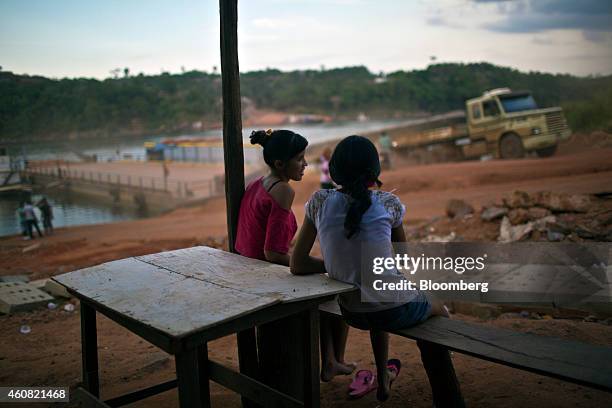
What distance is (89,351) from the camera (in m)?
3.27

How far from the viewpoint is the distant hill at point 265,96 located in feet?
39.9

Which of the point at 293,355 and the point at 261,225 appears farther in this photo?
the point at 261,225

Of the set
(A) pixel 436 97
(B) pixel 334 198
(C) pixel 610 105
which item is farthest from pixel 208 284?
(A) pixel 436 97

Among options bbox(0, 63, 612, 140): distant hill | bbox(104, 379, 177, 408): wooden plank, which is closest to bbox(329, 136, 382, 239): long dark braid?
bbox(104, 379, 177, 408): wooden plank

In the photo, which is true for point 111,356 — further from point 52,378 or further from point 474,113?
point 474,113

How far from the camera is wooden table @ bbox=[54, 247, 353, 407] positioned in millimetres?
2157

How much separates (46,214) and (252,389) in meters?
12.5

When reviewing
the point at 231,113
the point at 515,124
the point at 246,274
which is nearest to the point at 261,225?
the point at 246,274

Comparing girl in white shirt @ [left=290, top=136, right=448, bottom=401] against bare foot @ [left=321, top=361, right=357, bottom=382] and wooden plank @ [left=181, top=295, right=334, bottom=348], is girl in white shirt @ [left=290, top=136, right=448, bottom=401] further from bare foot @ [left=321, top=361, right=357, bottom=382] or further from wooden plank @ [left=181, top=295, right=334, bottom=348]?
bare foot @ [left=321, top=361, right=357, bottom=382]

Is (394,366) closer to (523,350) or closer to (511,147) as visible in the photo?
(523,350)

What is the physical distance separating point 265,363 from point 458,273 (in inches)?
138

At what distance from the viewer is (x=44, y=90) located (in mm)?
11883

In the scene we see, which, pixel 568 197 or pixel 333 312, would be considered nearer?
pixel 333 312

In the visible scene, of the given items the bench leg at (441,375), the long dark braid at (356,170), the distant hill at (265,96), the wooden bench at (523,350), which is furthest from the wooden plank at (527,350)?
the distant hill at (265,96)
